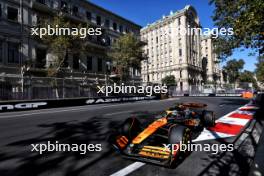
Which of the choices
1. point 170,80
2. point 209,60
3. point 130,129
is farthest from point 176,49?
point 130,129

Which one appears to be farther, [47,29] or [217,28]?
[47,29]

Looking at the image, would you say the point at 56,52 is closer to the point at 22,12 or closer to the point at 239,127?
the point at 22,12

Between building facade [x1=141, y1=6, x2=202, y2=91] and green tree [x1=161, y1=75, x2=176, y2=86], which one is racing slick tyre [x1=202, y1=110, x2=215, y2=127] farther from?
green tree [x1=161, y1=75, x2=176, y2=86]

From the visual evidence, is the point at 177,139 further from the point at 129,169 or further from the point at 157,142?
the point at 129,169

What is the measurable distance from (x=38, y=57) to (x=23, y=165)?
20.6 meters

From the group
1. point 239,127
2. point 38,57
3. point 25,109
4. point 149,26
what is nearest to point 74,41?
point 38,57

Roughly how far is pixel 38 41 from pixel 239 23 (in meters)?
20.4

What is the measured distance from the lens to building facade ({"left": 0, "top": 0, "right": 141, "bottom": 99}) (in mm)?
18672

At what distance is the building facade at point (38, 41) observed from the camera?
18672 millimetres

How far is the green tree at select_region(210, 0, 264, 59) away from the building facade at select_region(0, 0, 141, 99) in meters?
13.8

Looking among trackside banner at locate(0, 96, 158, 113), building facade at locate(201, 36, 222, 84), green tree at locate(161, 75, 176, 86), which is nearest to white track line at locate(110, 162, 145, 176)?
trackside banner at locate(0, 96, 158, 113)

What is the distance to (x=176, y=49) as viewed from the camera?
190 feet

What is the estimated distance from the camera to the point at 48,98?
14117 millimetres

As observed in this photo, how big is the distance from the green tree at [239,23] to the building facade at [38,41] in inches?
544
